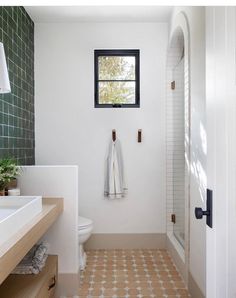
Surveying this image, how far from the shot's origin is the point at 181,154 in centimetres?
322

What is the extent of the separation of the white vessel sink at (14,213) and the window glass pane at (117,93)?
72.7 inches

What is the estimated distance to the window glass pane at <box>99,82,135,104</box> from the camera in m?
3.60

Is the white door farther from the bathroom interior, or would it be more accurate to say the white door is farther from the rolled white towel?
the bathroom interior

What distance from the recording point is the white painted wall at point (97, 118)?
353cm

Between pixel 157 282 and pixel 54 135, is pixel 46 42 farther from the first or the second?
pixel 157 282

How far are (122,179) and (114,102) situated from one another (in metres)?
0.89

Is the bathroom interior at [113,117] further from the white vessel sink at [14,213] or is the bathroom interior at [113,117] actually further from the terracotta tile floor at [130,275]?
the white vessel sink at [14,213]

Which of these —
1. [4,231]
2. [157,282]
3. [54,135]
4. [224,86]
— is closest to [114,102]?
[54,135]

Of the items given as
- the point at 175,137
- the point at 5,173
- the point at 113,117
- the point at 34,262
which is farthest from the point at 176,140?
the point at 34,262

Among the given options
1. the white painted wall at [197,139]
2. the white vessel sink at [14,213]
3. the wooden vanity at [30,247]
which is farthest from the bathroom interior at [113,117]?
the white vessel sink at [14,213]

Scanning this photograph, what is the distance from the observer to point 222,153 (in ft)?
3.52

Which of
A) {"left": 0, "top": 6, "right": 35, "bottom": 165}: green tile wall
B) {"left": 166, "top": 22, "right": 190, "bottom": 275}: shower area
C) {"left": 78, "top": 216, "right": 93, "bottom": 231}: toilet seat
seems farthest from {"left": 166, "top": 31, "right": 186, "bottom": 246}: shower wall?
{"left": 0, "top": 6, "right": 35, "bottom": 165}: green tile wall

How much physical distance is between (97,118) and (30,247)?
6.84ft

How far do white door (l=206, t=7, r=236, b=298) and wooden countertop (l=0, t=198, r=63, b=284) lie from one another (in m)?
0.83
